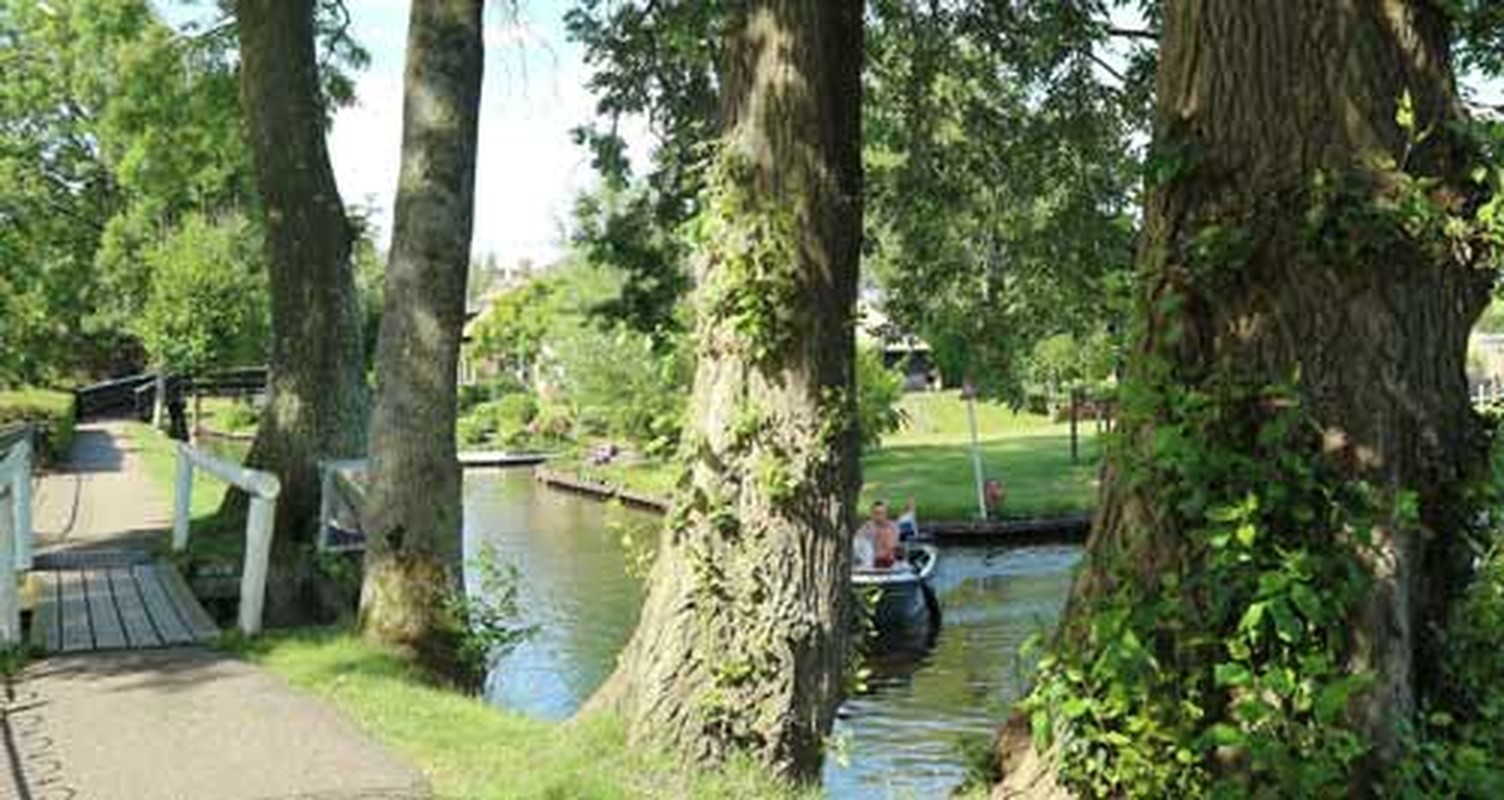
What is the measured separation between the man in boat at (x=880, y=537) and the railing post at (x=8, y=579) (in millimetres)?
13840

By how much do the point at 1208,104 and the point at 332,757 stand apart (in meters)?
4.39

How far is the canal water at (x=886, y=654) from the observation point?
14.5m

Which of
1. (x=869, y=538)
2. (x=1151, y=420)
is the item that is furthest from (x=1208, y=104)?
(x=869, y=538)

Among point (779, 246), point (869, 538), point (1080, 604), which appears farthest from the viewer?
point (869, 538)

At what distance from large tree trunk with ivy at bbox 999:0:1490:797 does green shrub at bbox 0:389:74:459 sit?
24.1 meters

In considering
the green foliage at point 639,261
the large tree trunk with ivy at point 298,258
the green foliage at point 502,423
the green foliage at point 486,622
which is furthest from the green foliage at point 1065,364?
the green foliage at point 502,423

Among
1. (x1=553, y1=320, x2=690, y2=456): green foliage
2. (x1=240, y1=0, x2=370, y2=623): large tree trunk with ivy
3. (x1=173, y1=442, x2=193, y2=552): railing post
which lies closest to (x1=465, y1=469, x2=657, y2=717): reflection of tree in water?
(x1=240, y1=0, x2=370, y2=623): large tree trunk with ivy

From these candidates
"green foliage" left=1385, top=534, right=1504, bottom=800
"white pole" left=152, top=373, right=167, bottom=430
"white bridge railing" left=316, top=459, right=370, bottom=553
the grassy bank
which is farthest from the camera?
"white pole" left=152, top=373, right=167, bottom=430

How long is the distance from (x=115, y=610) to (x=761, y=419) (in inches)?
231

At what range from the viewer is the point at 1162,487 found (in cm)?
443

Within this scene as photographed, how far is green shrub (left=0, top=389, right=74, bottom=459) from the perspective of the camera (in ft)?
86.0

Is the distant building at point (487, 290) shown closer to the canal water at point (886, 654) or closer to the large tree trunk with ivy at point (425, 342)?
the canal water at point (886, 654)

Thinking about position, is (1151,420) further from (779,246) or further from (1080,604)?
(779,246)

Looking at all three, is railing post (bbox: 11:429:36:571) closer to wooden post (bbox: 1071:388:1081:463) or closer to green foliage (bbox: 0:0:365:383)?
green foliage (bbox: 0:0:365:383)
